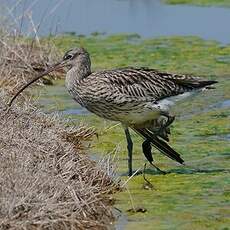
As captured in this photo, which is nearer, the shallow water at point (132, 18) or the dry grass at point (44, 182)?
the dry grass at point (44, 182)

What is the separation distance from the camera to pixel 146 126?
1073 cm

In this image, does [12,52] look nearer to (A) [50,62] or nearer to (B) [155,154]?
(A) [50,62]

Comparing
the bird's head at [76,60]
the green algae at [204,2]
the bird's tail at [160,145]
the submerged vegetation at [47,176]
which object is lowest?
the green algae at [204,2]

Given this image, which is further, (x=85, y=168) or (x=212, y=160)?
(x=212, y=160)

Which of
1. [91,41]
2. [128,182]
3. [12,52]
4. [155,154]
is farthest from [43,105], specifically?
[91,41]

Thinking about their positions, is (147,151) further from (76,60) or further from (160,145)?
(76,60)

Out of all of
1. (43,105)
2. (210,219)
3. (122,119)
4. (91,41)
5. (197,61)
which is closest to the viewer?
(210,219)

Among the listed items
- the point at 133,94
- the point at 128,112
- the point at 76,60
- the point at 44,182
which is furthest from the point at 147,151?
the point at 44,182

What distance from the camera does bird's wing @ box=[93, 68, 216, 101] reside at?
10414 mm

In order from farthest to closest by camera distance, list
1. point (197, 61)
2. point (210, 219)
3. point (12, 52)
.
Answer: point (197, 61) < point (12, 52) < point (210, 219)

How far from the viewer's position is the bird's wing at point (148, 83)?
34.2 feet

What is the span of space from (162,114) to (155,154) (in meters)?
0.82

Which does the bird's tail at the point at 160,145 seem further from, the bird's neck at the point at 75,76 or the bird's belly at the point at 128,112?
the bird's neck at the point at 75,76

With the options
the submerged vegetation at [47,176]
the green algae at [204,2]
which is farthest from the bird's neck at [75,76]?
the green algae at [204,2]
